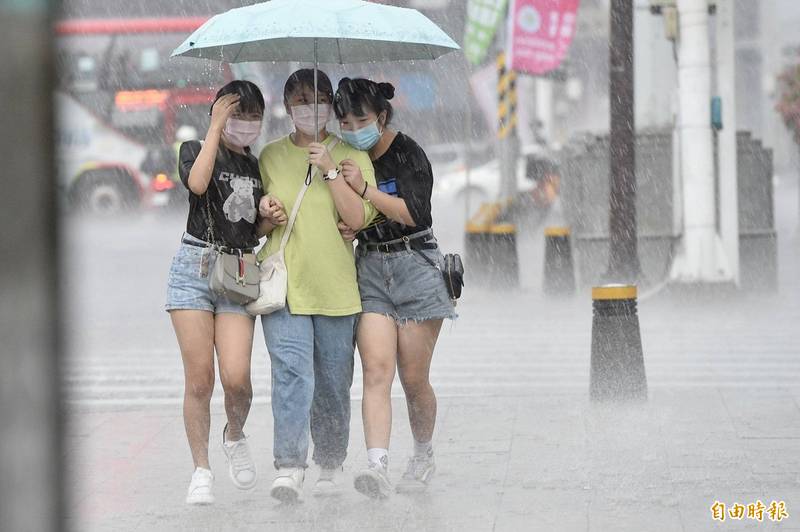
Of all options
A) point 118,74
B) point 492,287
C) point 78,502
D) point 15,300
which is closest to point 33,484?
point 15,300

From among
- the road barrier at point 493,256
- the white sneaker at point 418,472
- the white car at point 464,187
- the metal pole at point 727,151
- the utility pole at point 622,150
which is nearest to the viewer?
the white sneaker at point 418,472

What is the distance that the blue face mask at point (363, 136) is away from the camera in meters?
5.64

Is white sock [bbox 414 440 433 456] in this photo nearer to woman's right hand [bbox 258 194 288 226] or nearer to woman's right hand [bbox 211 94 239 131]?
woman's right hand [bbox 258 194 288 226]

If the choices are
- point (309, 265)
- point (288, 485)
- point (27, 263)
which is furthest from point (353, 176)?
point (27, 263)

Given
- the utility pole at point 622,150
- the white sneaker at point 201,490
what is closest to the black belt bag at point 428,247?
the white sneaker at point 201,490

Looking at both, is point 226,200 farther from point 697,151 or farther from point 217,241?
point 697,151

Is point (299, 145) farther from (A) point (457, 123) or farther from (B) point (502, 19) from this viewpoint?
(A) point (457, 123)

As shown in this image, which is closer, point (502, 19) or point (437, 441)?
point (437, 441)

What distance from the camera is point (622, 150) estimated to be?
10359mm

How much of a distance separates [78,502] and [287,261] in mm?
1395

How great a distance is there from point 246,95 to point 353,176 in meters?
0.55

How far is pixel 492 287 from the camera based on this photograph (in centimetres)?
1536

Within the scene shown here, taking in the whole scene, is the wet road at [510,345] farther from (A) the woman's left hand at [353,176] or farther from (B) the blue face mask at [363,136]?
(A) the woman's left hand at [353,176]

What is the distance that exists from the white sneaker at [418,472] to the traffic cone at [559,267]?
877 cm
